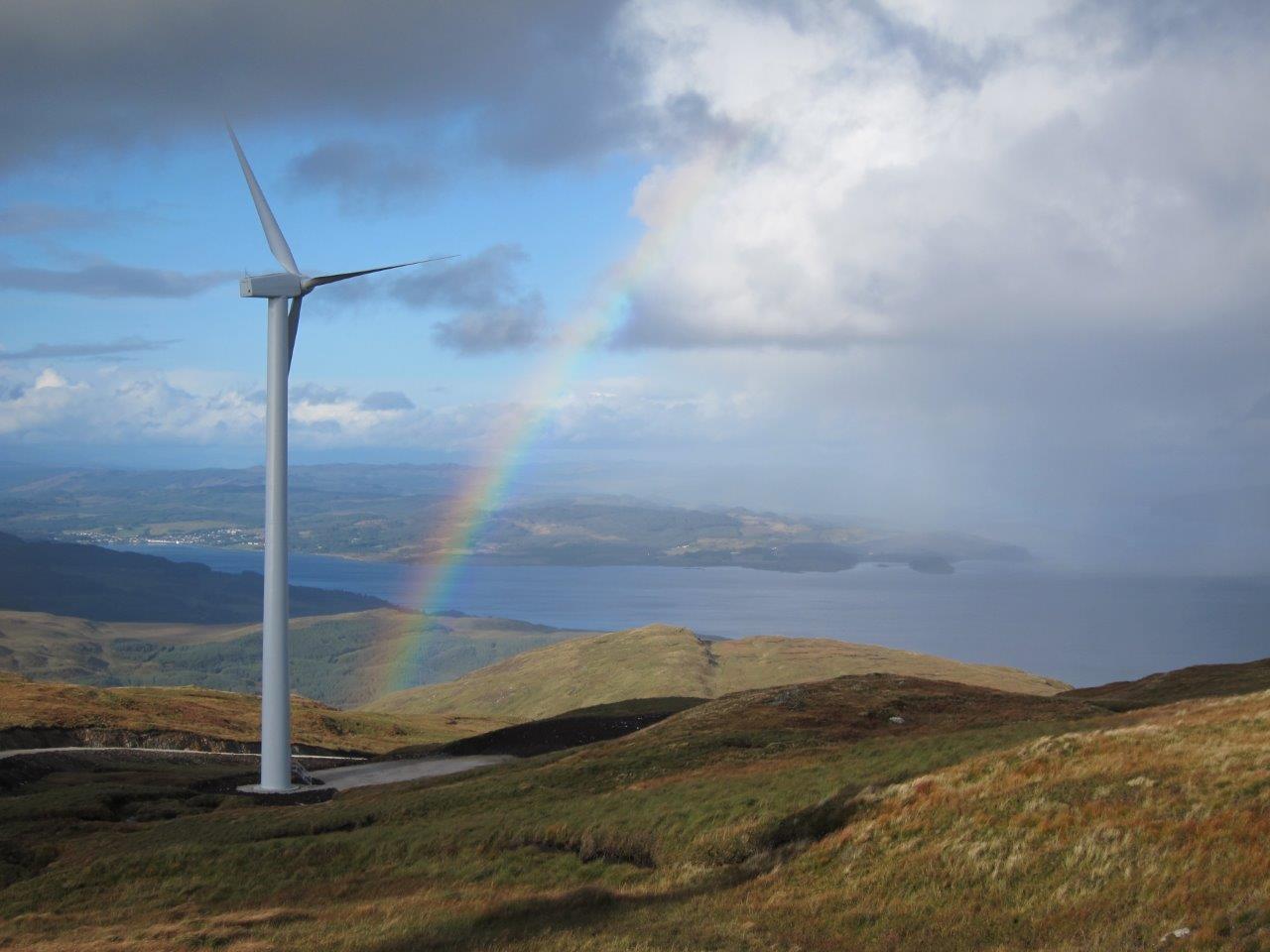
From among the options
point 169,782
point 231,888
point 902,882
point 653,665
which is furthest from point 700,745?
point 653,665

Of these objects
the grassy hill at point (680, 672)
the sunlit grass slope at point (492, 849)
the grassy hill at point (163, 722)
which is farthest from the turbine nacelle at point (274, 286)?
the grassy hill at point (680, 672)

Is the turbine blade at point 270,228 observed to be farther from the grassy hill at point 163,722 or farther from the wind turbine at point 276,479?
the grassy hill at point 163,722

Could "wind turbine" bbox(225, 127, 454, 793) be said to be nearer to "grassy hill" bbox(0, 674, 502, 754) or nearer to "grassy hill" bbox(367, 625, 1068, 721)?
"grassy hill" bbox(0, 674, 502, 754)

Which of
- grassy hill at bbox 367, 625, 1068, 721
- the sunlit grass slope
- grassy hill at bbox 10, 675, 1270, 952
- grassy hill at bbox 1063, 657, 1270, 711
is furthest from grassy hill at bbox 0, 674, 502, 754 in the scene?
grassy hill at bbox 367, 625, 1068, 721

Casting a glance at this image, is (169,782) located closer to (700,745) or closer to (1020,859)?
(700,745)

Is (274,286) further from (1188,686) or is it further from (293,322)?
(1188,686)
